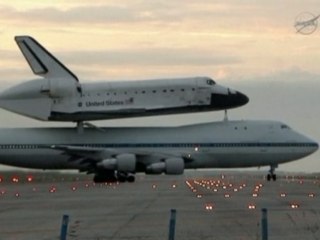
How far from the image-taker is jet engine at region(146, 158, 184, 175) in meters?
66.1

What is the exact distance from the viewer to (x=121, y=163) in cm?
6538

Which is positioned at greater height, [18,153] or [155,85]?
[155,85]

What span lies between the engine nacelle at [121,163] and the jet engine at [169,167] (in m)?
1.30

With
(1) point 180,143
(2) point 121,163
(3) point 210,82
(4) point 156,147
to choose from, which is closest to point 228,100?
(3) point 210,82

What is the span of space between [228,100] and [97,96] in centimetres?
917

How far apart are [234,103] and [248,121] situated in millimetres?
3786

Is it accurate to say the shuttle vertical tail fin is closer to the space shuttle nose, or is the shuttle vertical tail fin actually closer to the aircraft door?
the aircraft door

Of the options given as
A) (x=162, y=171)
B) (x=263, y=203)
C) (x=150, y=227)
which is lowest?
(x=150, y=227)

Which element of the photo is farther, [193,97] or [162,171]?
[193,97]

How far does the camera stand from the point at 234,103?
7394cm

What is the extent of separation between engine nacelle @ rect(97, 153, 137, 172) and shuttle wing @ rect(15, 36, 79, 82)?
1025 cm

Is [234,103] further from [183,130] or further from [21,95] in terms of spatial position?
[21,95]

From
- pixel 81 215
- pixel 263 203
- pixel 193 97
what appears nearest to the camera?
pixel 81 215

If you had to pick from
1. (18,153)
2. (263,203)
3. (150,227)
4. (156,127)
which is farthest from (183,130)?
(150,227)
